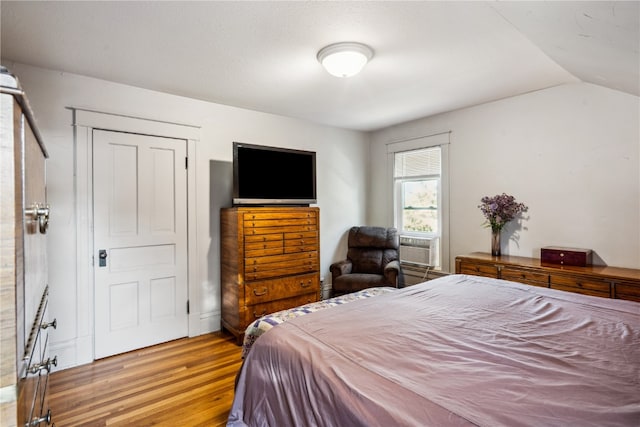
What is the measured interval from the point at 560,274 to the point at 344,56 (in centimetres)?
255

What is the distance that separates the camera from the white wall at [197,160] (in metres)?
2.76

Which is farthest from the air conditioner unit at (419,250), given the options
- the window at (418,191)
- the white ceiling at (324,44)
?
the white ceiling at (324,44)

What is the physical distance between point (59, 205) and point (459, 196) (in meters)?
4.17

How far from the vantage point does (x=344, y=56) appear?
237 centimetres

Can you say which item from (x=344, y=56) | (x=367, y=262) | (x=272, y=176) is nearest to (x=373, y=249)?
(x=367, y=262)

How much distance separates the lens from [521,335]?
150 cm

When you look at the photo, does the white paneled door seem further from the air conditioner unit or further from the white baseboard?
the air conditioner unit

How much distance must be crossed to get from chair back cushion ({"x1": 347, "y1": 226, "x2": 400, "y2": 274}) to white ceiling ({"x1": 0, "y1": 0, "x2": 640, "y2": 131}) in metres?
1.90

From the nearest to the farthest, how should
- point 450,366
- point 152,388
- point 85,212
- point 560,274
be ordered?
point 450,366
point 152,388
point 560,274
point 85,212

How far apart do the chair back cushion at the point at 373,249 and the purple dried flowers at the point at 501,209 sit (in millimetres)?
1282

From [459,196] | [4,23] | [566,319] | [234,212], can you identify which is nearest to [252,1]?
[4,23]

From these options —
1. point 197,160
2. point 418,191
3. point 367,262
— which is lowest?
point 367,262

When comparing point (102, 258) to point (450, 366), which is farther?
point (102, 258)

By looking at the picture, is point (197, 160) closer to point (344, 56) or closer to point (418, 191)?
point (344, 56)
